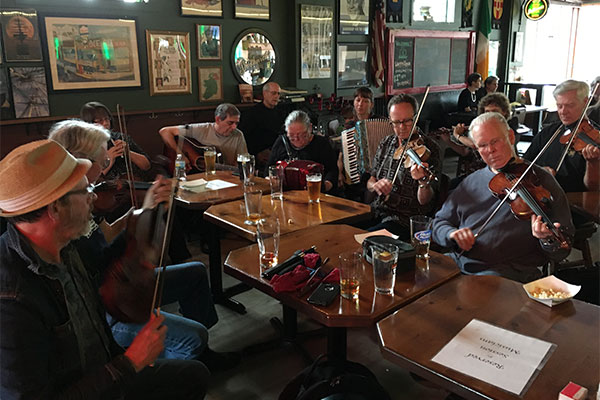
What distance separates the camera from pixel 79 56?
4.30m

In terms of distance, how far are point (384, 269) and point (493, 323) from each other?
366 millimetres

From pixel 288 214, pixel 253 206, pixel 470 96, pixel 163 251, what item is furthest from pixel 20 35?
pixel 470 96

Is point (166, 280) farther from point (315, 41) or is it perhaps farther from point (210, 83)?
point (315, 41)

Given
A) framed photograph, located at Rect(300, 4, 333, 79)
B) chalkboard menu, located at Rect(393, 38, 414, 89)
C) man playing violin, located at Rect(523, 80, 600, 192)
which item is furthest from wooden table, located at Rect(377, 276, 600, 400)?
chalkboard menu, located at Rect(393, 38, 414, 89)

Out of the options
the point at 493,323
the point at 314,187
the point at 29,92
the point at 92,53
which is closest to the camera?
the point at 493,323

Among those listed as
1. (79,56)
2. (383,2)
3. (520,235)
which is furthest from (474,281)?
(383,2)

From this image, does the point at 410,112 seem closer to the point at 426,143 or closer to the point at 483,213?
the point at 426,143

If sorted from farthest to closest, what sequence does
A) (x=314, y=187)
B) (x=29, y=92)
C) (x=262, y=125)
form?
(x=262, y=125)
(x=29, y=92)
(x=314, y=187)

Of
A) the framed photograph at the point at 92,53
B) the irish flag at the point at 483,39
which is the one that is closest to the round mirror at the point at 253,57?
the framed photograph at the point at 92,53

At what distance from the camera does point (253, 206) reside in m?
2.40

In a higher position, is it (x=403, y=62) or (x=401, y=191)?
(x=403, y=62)

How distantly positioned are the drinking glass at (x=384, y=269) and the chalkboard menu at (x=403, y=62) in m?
6.64

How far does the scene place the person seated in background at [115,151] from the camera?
11.1 ft

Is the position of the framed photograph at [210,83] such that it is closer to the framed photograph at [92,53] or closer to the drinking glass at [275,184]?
the framed photograph at [92,53]
